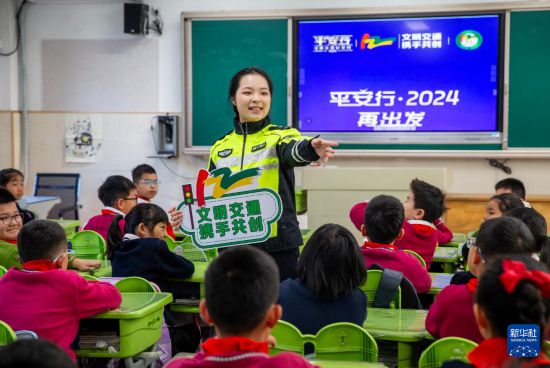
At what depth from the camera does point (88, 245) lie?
429 cm

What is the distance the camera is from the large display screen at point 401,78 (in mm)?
6547

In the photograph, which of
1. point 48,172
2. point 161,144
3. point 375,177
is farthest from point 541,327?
point 48,172

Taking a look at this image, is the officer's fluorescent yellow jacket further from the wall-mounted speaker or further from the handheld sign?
the wall-mounted speaker

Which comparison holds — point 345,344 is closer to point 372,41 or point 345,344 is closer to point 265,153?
point 265,153

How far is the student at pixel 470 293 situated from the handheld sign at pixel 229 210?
71 centimetres

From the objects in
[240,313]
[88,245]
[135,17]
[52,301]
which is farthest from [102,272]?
[135,17]

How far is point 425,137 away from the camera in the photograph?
6680mm

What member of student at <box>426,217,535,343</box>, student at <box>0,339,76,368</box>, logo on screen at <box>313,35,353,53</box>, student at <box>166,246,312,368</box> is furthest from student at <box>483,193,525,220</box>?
student at <box>0,339,76,368</box>

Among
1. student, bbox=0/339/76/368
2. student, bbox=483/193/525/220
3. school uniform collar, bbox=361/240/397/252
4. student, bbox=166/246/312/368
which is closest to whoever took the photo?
student, bbox=0/339/76/368

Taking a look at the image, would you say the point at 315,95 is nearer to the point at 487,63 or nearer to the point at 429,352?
the point at 487,63

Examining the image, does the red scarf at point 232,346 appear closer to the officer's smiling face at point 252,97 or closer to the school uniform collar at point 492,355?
the school uniform collar at point 492,355

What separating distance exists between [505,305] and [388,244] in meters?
1.79

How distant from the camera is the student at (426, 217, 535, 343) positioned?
2.17 meters

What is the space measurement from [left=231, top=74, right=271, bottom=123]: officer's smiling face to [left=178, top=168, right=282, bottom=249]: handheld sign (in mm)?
287
